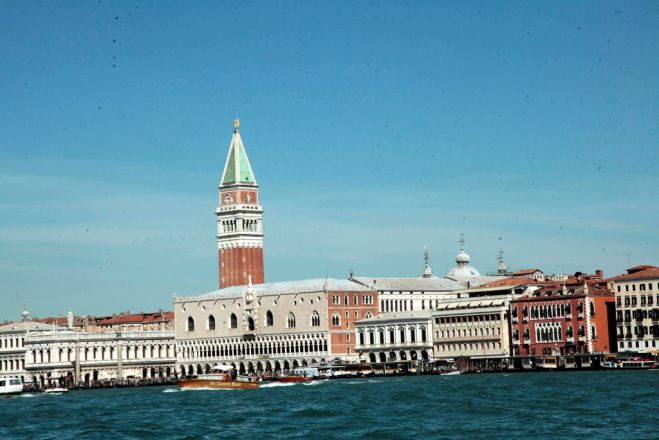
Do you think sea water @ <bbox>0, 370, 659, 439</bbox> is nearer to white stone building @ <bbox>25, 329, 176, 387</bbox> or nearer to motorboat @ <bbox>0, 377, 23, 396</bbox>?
motorboat @ <bbox>0, 377, 23, 396</bbox>

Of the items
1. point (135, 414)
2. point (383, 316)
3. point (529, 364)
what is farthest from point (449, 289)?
point (135, 414)

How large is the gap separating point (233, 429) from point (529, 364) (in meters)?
64.1

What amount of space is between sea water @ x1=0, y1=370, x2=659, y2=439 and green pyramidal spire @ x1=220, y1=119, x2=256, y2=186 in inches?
2312

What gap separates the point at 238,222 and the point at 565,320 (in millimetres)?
44290

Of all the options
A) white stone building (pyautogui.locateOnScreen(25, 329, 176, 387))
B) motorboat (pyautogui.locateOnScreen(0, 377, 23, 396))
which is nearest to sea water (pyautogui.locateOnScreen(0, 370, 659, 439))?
motorboat (pyautogui.locateOnScreen(0, 377, 23, 396))

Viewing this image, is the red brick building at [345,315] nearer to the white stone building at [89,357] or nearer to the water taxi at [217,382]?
the white stone building at [89,357]

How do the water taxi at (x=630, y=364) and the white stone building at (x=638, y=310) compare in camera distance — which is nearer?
the water taxi at (x=630, y=364)

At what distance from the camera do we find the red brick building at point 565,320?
385 feet

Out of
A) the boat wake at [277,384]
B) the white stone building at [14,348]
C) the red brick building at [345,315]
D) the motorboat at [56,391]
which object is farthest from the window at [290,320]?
the boat wake at [277,384]

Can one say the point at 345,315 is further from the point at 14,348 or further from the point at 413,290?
the point at 14,348

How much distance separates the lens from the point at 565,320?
389 feet

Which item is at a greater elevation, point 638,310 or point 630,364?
point 638,310

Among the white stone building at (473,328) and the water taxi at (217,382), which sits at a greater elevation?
the white stone building at (473,328)

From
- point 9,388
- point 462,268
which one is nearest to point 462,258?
point 462,268
